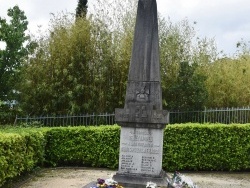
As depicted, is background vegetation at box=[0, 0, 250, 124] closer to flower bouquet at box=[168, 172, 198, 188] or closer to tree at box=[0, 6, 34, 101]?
tree at box=[0, 6, 34, 101]

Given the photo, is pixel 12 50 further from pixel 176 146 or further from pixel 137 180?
pixel 137 180

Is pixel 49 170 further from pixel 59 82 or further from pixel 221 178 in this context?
pixel 221 178

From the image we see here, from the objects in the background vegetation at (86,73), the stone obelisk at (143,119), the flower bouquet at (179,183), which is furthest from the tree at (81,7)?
the flower bouquet at (179,183)

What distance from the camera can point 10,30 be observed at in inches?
792

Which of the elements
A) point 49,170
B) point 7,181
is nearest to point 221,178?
point 49,170

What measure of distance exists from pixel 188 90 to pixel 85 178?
7956 mm

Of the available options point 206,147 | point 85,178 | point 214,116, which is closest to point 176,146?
point 206,147

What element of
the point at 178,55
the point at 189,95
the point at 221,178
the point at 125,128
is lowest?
the point at 221,178

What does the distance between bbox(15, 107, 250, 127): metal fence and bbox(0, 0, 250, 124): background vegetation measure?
0.48m

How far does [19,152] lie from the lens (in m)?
13.0

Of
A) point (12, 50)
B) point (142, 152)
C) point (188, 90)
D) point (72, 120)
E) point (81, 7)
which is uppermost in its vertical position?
point (81, 7)

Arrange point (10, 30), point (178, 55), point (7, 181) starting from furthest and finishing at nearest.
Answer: point (178, 55)
point (10, 30)
point (7, 181)

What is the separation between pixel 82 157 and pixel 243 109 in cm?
793

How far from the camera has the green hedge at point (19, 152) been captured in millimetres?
11467
